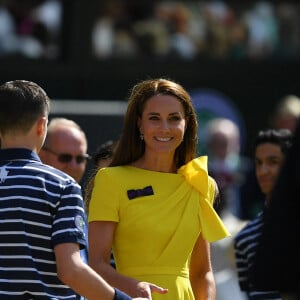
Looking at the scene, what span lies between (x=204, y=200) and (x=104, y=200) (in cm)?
45

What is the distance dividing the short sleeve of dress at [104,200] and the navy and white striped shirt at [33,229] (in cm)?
55

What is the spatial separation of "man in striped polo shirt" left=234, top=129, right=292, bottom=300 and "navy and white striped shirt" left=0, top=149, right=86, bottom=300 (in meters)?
1.69

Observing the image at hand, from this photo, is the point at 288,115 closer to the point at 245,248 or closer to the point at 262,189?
the point at 262,189

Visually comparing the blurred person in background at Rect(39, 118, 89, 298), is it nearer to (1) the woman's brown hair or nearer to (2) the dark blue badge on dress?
(1) the woman's brown hair

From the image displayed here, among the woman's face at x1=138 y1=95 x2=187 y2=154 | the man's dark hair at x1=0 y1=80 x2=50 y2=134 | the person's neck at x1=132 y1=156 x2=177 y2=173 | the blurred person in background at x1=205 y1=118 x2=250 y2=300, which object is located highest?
the man's dark hair at x1=0 y1=80 x2=50 y2=134

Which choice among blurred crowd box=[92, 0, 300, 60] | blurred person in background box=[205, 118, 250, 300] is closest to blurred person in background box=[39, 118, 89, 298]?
blurred person in background box=[205, 118, 250, 300]

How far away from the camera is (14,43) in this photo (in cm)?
1138

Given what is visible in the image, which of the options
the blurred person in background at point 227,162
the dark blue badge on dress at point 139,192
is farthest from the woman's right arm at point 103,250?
the blurred person in background at point 227,162

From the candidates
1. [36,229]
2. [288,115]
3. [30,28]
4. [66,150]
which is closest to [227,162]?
[288,115]

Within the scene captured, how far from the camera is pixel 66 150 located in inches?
248

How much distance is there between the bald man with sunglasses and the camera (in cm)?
626

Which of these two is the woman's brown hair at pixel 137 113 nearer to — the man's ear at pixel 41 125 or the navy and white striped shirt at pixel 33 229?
the man's ear at pixel 41 125

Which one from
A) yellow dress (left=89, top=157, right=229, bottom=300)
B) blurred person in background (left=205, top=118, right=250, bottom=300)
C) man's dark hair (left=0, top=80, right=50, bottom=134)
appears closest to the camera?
man's dark hair (left=0, top=80, right=50, bottom=134)

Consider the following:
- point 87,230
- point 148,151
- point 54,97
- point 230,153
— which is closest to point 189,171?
point 148,151
